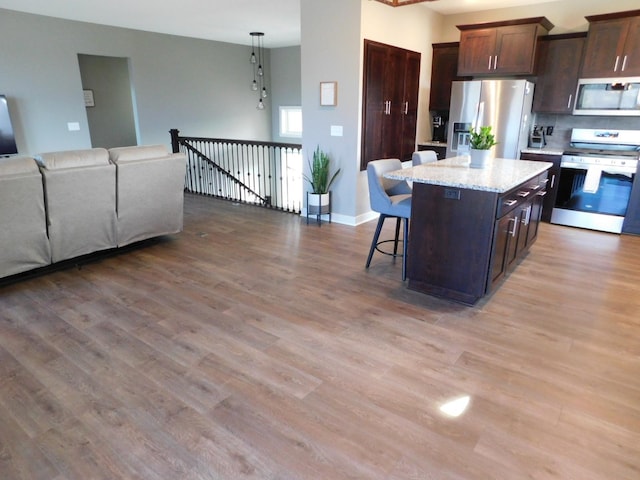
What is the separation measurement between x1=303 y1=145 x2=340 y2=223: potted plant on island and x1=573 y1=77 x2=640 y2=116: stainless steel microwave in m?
3.11

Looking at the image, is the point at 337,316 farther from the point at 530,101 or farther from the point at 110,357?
the point at 530,101

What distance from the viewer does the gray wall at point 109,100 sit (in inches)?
284

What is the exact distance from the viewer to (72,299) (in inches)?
123

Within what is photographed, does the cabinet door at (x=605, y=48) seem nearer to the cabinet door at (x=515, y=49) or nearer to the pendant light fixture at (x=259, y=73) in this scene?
the cabinet door at (x=515, y=49)

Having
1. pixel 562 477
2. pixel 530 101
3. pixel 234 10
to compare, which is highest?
pixel 234 10

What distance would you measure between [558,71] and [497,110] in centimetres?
87

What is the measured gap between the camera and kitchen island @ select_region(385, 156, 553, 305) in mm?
2814

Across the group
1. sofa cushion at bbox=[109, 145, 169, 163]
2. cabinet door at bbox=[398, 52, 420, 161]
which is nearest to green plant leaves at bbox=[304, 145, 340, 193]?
cabinet door at bbox=[398, 52, 420, 161]

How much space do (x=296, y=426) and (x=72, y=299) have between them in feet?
7.24

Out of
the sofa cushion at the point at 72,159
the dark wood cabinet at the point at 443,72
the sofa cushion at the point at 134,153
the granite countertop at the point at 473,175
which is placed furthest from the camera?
the dark wood cabinet at the point at 443,72

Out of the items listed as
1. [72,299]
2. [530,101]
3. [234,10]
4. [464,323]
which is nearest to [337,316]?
[464,323]

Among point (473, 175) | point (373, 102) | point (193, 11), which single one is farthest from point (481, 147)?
point (193, 11)

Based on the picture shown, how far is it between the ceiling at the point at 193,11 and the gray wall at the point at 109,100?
1129 mm

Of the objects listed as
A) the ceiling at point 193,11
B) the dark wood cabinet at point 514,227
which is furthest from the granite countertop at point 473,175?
the ceiling at point 193,11
